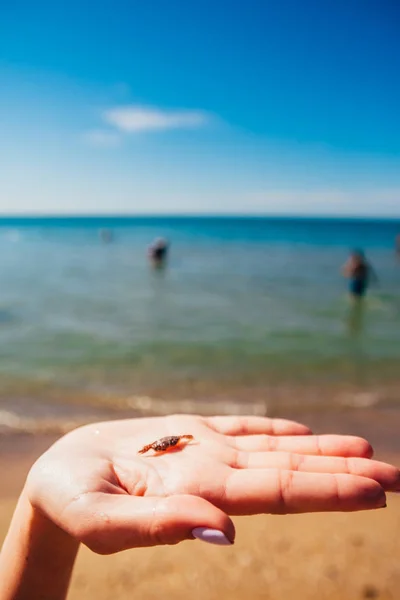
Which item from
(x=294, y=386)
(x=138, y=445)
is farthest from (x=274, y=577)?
(x=294, y=386)

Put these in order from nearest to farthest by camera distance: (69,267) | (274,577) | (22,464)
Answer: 1. (274,577)
2. (22,464)
3. (69,267)

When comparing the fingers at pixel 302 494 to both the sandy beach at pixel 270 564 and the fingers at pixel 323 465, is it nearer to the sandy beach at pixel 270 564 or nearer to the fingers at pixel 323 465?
the fingers at pixel 323 465

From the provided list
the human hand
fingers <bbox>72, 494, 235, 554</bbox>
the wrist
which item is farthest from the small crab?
fingers <bbox>72, 494, 235, 554</bbox>

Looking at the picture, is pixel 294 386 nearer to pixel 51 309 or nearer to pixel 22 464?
pixel 22 464

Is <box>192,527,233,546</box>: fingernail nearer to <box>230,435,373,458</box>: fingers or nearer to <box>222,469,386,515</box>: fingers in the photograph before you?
<box>222,469,386,515</box>: fingers

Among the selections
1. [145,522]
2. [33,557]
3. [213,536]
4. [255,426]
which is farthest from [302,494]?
[33,557]

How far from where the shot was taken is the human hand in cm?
194

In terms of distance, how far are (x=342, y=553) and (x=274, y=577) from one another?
0.79 metres

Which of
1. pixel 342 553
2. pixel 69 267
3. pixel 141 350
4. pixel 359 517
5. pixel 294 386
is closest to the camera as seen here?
pixel 342 553

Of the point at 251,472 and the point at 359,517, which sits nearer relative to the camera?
the point at 251,472

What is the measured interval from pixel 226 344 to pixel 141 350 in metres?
2.21

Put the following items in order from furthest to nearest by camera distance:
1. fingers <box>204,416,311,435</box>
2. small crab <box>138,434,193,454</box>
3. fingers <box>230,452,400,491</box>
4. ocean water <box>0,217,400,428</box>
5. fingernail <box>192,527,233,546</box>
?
ocean water <box>0,217,400,428</box>
fingers <box>204,416,311,435</box>
small crab <box>138,434,193,454</box>
fingers <box>230,452,400,491</box>
fingernail <box>192,527,233,546</box>

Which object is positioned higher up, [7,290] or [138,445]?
[138,445]

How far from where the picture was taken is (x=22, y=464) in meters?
6.25
